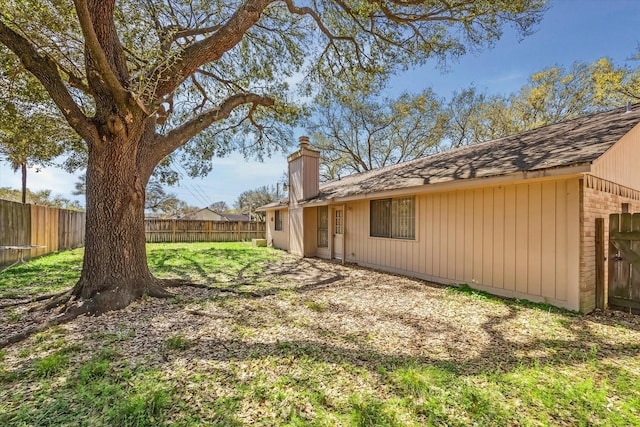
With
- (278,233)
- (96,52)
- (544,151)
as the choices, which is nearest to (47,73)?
(96,52)

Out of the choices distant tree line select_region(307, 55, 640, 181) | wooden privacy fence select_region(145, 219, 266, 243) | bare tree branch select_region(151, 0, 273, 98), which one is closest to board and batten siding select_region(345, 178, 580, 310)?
bare tree branch select_region(151, 0, 273, 98)

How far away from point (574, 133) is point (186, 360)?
765 cm

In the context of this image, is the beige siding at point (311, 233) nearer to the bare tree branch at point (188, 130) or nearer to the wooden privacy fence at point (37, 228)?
the bare tree branch at point (188, 130)

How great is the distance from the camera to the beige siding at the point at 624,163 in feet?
16.0

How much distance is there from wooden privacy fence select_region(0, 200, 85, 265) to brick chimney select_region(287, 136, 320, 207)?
858cm

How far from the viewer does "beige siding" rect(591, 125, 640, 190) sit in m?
4.88

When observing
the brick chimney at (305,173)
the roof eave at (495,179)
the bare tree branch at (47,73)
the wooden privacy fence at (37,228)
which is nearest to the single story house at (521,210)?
the roof eave at (495,179)

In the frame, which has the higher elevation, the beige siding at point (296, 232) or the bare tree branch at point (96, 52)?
the bare tree branch at point (96, 52)

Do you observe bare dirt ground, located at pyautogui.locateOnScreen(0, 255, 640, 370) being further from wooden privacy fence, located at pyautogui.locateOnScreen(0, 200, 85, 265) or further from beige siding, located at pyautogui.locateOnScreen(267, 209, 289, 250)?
beige siding, located at pyautogui.locateOnScreen(267, 209, 289, 250)

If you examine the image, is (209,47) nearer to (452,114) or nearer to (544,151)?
(544,151)

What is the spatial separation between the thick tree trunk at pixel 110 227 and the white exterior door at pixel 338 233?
21.6 feet

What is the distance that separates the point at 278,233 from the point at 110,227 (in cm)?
1041

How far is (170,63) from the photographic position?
189 inches

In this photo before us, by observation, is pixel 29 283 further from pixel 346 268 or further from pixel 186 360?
pixel 346 268
